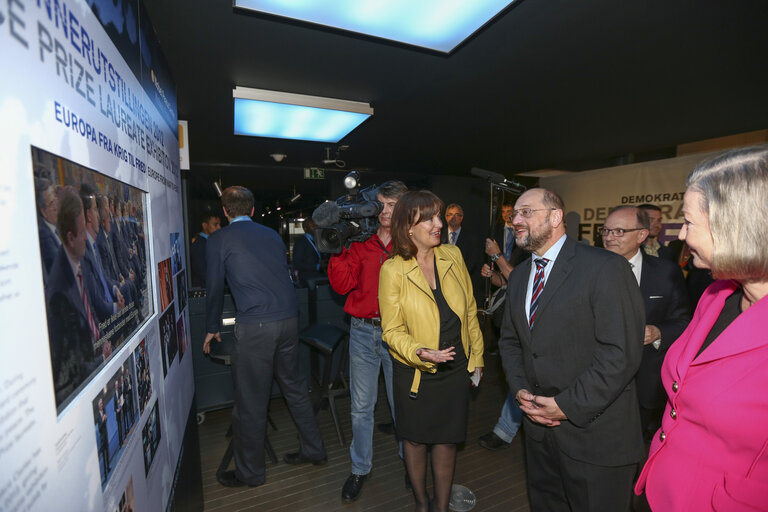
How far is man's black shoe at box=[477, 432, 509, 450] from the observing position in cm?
281

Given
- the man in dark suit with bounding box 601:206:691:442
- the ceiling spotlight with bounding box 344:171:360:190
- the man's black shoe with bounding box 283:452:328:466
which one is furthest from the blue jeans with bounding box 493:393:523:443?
the ceiling spotlight with bounding box 344:171:360:190

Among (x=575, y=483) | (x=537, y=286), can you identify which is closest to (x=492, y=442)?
(x=575, y=483)

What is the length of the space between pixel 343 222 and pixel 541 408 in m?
1.42

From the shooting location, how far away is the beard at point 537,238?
160 centimetres

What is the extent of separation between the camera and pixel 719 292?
1.09 meters

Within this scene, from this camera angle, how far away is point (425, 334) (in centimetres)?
172

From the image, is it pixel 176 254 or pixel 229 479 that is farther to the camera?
pixel 229 479

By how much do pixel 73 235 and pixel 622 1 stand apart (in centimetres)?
259

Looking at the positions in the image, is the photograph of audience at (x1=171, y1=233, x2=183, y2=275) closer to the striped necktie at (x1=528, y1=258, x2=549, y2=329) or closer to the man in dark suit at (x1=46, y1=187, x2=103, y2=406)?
the man in dark suit at (x1=46, y1=187, x2=103, y2=406)

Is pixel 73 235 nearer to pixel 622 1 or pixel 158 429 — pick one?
pixel 158 429

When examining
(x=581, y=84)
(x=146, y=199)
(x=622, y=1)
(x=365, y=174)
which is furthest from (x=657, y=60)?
(x=365, y=174)

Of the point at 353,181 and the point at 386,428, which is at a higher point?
the point at 353,181

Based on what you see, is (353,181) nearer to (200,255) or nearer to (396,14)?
(396,14)

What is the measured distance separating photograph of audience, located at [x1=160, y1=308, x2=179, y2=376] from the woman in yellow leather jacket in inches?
40.6
